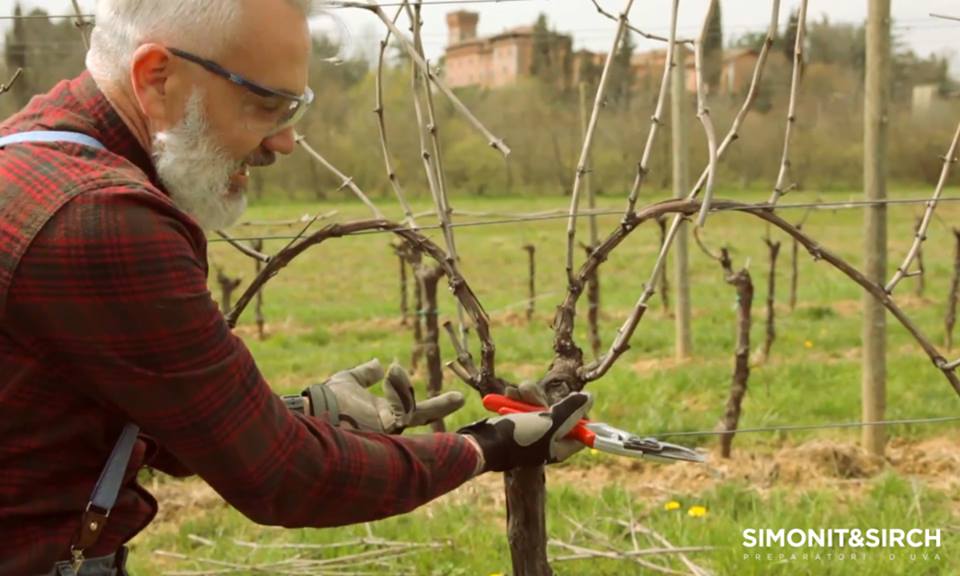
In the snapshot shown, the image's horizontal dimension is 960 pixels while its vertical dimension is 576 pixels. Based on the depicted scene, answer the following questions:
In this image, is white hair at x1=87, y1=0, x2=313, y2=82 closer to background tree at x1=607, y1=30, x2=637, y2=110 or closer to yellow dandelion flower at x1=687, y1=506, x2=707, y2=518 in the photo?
yellow dandelion flower at x1=687, y1=506, x2=707, y2=518

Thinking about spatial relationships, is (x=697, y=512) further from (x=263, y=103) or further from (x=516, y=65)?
(x=516, y=65)

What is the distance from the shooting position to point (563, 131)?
15.6 metres

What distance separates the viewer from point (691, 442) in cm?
531

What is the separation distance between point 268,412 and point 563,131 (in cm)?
1451

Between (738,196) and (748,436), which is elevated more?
(738,196)

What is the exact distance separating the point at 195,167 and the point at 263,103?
138 mm

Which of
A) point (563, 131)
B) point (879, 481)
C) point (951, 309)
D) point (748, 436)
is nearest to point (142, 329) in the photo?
point (879, 481)

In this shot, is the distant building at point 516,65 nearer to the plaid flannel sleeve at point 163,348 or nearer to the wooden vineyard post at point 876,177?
the wooden vineyard post at point 876,177

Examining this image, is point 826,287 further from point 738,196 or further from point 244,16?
point 244,16

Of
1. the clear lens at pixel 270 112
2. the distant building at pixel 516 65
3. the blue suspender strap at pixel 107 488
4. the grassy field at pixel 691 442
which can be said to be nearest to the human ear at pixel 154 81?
the clear lens at pixel 270 112

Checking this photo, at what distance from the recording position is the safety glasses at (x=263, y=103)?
144 centimetres

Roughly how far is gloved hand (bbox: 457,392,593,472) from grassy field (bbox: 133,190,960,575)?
1.68 metres

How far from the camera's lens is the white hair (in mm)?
1421

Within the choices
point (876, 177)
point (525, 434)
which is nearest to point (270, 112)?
point (525, 434)
